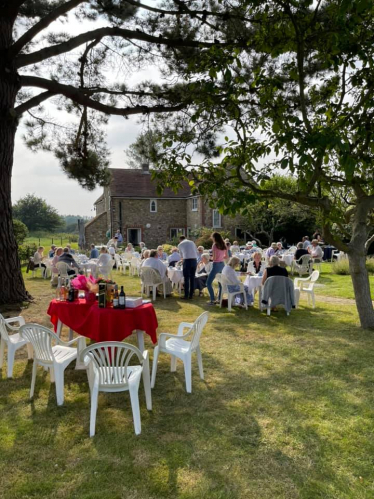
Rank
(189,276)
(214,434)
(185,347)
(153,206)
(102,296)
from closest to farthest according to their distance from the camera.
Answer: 1. (214,434)
2. (185,347)
3. (102,296)
4. (189,276)
5. (153,206)

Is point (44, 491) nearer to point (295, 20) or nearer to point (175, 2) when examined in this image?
point (295, 20)

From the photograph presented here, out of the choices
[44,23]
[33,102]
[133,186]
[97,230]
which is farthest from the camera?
[133,186]

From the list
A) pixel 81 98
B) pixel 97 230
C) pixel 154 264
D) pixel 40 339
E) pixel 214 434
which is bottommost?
pixel 214 434

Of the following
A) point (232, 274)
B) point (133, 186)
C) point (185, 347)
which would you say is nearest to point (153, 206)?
point (133, 186)

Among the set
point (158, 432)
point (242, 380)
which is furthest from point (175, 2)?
point (158, 432)

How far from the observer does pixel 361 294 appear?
23.8 ft

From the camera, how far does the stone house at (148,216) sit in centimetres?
3167

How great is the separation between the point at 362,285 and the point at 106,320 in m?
4.80

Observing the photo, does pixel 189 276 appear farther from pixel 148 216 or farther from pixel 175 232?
pixel 175 232

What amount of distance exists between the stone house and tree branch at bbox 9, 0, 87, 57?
23070mm

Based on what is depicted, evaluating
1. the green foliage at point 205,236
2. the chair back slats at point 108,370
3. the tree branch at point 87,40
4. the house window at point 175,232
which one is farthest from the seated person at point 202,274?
the house window at point 175,232

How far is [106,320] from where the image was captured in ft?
16.3

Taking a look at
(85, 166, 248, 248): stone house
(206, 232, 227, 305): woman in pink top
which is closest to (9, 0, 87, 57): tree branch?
(206, 232, 227, 305): woman in pink top

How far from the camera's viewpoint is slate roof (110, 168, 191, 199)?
107ft
